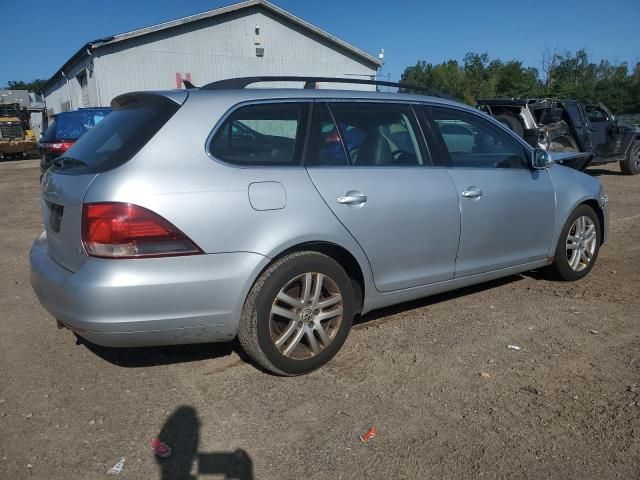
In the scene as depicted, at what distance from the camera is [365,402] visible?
3.07 meters

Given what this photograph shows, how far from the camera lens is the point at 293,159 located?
329cm

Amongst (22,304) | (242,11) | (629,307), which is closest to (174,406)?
(22,304)

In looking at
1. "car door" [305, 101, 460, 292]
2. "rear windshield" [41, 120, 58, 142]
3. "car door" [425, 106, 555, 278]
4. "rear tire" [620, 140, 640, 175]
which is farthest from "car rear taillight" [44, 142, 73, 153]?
"rear tire" [620, 140, 640, 175]

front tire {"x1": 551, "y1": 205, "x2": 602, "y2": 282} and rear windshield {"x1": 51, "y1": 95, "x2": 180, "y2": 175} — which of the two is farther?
front tire {"x1": 551, "y1": 205, "x2": 602, "y2": 282}

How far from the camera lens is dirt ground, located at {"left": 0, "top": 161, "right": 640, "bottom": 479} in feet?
8.38

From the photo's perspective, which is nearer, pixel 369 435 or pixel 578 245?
pixel 369 435

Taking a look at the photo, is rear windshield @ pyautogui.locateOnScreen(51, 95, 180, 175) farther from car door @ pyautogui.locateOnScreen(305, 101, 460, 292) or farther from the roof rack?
car door @ pyautogui.locateOnScreen(305, 101, 460, 292)

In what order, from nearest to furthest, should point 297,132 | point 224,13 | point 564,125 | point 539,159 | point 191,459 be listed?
point 191,459, point 297,132, point 539,159, point 564,125, point 224,13

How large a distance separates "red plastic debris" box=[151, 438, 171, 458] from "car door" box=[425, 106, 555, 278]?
2.36 metres

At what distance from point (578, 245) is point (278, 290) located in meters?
3.21

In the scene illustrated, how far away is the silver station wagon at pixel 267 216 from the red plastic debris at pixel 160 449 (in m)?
0.53

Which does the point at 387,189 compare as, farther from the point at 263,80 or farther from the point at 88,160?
the point at 88,160

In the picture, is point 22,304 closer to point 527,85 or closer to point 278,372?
point 278,372

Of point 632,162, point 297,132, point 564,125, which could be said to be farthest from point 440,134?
point 632,162
